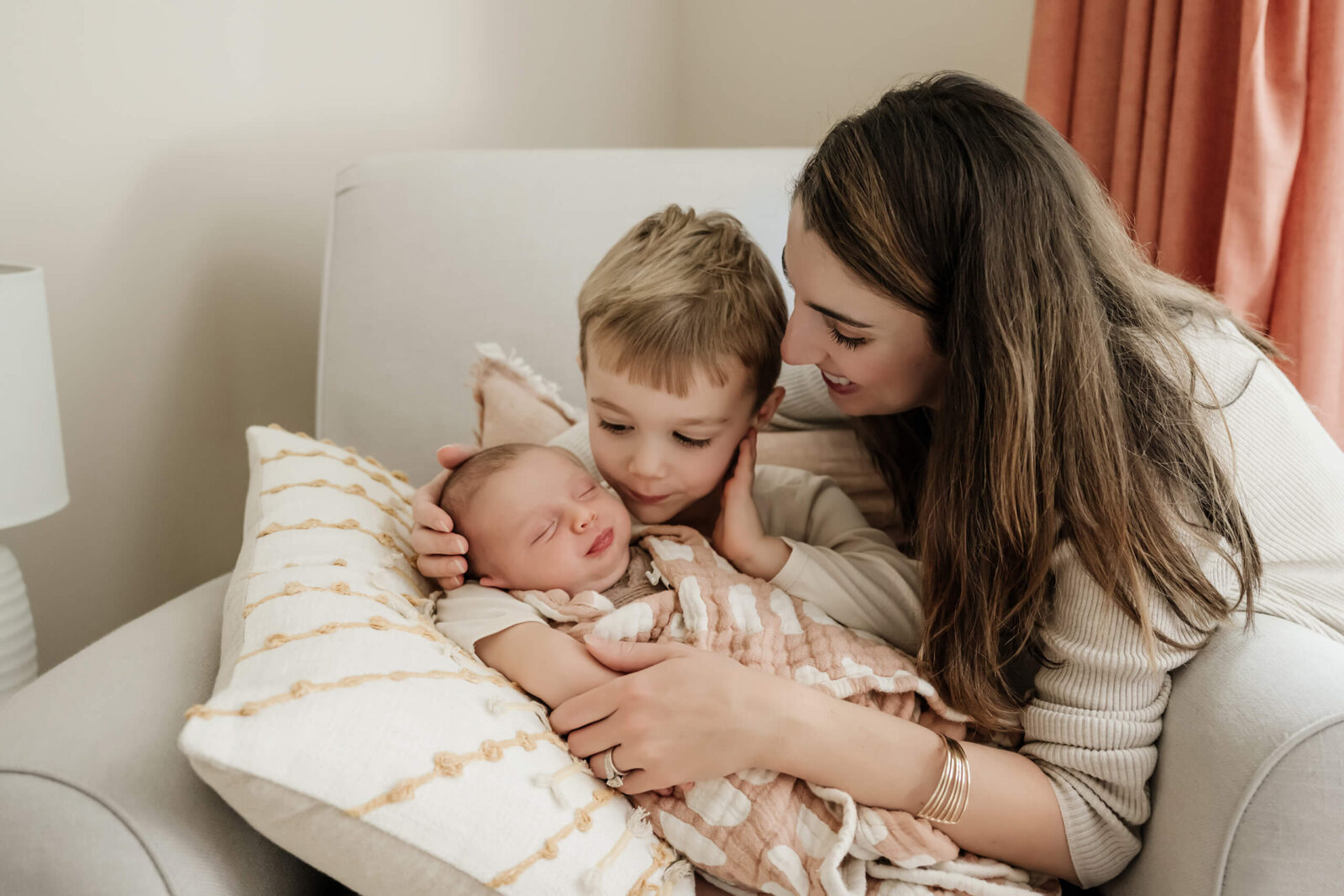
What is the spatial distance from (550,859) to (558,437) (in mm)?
691

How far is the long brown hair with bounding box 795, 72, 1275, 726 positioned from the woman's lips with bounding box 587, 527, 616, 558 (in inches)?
13.5

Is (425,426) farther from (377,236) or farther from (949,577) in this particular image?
(949,577)

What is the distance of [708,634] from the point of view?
103 cm

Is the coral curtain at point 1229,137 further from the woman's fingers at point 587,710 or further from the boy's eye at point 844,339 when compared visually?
the woman's fingers at point 587,710

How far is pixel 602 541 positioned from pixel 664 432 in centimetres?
14

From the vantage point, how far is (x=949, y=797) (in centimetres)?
93

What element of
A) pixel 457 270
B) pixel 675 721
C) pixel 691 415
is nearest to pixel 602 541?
pixel 691 415

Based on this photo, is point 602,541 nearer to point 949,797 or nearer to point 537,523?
point 537,523

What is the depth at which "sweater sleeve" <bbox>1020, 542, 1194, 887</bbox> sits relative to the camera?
3.03ft

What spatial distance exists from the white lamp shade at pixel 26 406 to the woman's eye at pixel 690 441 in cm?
81

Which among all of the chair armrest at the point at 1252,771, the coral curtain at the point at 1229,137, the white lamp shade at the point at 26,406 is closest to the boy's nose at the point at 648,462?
the chair armrest at the point at 1252,771

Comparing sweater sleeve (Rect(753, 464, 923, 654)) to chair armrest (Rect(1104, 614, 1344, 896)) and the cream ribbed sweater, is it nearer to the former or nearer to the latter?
the cream ribbed sweater

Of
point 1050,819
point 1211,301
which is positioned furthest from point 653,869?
point 1211,301

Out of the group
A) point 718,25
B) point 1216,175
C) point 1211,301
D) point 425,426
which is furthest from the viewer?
point 718,25
